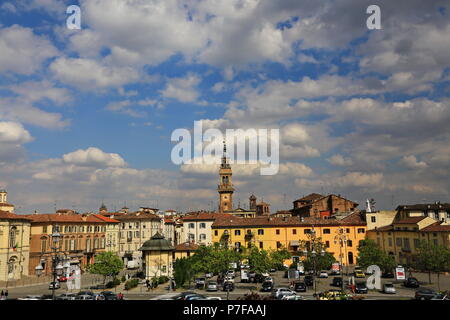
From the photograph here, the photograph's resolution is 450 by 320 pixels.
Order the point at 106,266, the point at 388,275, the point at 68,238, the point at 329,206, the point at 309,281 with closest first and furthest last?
the point at 309,281 → the point at 106,266 → the point at 388,275 → the point at 68,238 → the point at 329,206

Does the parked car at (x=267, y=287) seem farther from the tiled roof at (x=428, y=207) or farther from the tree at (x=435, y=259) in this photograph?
the tiled roof at (x=428, y=207)

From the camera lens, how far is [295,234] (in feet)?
239

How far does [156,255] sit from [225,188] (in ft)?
254

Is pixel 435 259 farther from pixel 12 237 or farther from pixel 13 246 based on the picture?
pixel 12 237

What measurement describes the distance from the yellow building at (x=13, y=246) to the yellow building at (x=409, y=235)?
202 feet

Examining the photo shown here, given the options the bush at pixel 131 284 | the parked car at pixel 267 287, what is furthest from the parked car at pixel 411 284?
the bush at pixel 131 284

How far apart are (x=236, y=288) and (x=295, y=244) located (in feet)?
91.4

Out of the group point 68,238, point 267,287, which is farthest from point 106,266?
point 68,238

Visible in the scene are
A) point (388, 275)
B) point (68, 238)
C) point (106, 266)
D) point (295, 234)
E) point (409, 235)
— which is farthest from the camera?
point (295, 234)

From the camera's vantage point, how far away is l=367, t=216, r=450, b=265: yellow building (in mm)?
56094

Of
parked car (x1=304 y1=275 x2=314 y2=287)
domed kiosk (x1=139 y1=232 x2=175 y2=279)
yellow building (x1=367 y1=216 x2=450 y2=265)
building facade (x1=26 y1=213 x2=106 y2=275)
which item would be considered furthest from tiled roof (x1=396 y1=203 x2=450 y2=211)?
building facade (x1=26 y1=213 x2=106 y2=275)

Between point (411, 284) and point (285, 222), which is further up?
point (285, 222)

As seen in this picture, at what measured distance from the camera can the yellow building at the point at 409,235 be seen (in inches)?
2208
